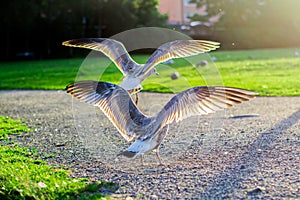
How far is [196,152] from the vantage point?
6098 millimetres

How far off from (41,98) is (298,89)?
623 centimetres

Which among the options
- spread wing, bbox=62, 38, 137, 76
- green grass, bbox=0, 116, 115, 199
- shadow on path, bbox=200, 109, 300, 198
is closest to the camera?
green grass, bbox=0, 116, 115, 199

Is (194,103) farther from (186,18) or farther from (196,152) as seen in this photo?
(186,18)

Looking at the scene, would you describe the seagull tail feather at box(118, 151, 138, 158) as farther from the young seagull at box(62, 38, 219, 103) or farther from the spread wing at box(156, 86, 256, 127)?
the young seagull at box(62, 38, 219, 103)

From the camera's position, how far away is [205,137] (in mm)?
7008

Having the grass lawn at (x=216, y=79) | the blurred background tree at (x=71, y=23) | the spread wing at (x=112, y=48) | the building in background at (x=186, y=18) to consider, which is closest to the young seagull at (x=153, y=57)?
the spread wing at (x=112, y=48)

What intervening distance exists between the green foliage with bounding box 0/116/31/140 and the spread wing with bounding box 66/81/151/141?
2571mm

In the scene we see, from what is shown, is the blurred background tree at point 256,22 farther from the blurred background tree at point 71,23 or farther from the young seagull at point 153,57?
the young seagull at point 153,57

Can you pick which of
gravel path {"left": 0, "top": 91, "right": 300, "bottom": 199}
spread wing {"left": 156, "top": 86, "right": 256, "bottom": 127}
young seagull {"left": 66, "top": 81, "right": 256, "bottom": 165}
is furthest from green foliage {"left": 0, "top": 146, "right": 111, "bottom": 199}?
spread wing {"left": 156, "top": 86, "right": 256, "bottom": 127}

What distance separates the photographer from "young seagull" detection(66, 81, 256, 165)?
185 inches

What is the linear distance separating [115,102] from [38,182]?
108 centimetres

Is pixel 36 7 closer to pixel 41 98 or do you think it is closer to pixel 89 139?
pixel 41 98

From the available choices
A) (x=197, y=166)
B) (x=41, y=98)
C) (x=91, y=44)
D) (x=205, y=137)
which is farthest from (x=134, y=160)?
(x=41, y=98)

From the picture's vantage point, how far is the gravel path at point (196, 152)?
4.54m
